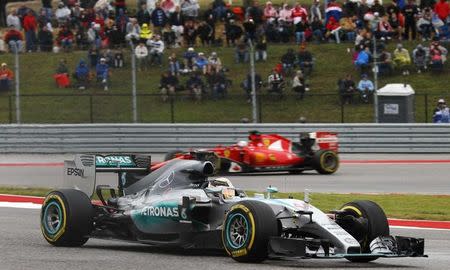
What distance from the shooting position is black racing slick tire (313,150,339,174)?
22.5 metres

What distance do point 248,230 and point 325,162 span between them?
12.5 meters

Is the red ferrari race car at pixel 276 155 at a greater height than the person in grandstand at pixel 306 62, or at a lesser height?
lesser

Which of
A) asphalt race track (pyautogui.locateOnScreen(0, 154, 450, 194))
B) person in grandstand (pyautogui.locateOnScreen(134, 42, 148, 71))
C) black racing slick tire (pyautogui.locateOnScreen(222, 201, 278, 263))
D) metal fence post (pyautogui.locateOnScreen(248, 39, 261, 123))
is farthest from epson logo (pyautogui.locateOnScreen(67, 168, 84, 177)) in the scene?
person in grandstand (pyautogui.locateOnScreen(134, 42, 148, 71))

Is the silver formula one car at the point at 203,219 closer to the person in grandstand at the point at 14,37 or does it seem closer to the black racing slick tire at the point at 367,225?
the black racing slick tire at the point at 367,225

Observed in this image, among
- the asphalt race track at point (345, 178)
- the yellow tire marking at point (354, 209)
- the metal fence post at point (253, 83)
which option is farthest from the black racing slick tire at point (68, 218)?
the metal fence post at point (253, 83)

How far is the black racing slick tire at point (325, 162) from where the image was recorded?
22516mm

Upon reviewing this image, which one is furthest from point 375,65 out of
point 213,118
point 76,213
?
point 76,213

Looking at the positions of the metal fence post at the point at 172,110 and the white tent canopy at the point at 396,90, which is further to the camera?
the metal fence post at the point at 172,110

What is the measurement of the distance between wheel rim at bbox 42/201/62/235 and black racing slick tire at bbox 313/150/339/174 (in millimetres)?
10921

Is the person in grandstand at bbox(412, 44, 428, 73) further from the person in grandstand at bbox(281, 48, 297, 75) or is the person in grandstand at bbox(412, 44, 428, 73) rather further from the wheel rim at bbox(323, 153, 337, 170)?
the wheel rim at bbox(323, 153, 337, 170)

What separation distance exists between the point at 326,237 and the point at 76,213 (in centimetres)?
307

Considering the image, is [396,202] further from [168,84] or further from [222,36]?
[222,36]

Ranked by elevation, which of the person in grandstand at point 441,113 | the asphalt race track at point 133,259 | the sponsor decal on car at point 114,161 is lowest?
the asphalt race track at point 133,259

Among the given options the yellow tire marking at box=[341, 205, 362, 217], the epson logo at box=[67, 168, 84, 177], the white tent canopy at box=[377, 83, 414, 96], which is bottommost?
the yellow tire marking at box=[341, 205, 362, 217]
